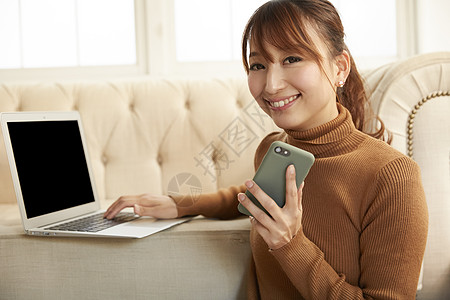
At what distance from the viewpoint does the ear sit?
2.75ft

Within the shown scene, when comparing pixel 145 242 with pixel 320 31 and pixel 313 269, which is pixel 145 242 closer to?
pixel 313 269

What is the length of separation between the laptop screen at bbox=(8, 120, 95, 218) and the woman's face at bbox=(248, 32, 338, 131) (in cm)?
63

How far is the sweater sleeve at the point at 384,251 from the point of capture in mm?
684

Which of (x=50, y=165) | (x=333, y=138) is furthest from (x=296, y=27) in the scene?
(x=50, y=165)

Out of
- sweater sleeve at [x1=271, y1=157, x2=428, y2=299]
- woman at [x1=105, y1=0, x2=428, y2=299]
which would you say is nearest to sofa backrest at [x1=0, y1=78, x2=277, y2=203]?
woman at [x1=105, y1=0, x2=428, y2=299]

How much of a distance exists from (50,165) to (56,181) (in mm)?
46

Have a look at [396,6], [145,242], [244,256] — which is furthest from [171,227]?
[396,6]

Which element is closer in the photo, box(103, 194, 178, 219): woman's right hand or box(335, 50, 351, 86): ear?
box(335, 50, 351, 86): ear

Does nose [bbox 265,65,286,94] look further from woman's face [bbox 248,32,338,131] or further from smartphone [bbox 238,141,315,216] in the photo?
smartphone [bbox 238,141,315,216]

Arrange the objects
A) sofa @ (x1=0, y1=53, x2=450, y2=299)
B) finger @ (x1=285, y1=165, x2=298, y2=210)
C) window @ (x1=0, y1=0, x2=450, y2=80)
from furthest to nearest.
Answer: window @ (x1=0, y1=0, x2=450, y2=80), sofa @ (x1=0, y1=53, x2=450, y2=299), finger @ (x1=285, y1=165, x2=298, y2=210)

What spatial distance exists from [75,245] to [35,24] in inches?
63.7

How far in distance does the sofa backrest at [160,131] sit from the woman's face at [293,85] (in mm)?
750

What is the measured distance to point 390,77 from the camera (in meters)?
1.07

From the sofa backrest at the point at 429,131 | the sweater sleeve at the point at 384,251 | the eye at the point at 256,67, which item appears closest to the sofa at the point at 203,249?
the sofa backrest at the point at 429,131
